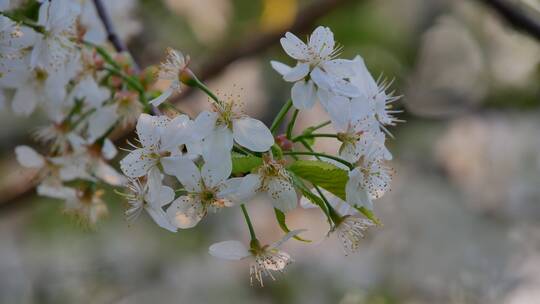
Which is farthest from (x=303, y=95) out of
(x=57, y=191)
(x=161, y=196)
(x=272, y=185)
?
(x=57, y=191)

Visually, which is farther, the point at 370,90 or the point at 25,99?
the point at 25,99

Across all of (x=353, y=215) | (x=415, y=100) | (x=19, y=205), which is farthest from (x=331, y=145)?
(x=353, y=215)

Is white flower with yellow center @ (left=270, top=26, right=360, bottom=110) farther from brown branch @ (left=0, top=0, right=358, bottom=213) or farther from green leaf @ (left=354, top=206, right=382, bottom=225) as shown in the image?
brown branch @ (left=0, top=0, right=358, bottom=213)

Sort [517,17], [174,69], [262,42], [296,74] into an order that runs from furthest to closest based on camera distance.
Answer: [262,42] < [517,17] < [174,69] < [296,74]

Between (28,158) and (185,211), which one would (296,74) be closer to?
(185,211)

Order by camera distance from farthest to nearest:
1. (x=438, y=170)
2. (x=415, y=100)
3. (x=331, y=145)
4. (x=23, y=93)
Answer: (x=438, y=170)
(x=415, y=100)
(x=331, y=145)
(x=23, y=93)

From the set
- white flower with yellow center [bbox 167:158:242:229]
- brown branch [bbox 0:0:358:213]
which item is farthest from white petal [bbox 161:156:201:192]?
brown branch [bbox 0:0:358:213]

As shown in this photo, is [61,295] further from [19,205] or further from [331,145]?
[331,145]
